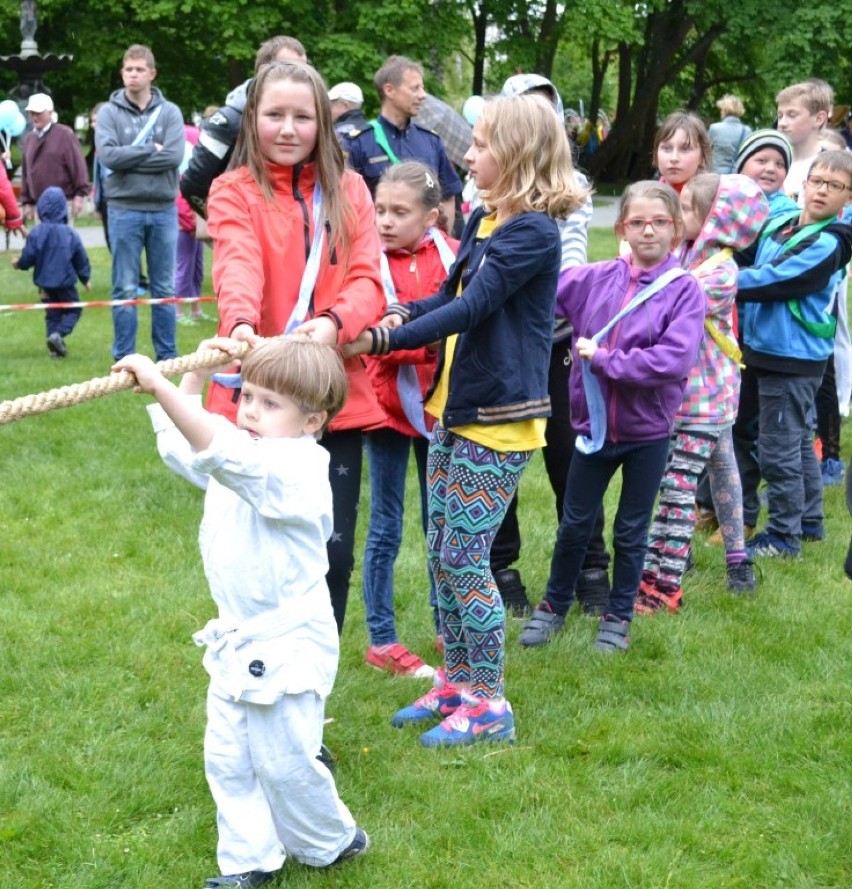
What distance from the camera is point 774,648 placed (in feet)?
16.3

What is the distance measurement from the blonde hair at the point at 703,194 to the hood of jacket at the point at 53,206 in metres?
7.71

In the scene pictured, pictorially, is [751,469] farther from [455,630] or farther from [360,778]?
[360,778]

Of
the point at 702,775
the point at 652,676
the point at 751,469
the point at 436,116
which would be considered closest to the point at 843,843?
the point at 702,775

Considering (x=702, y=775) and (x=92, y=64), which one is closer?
(x=702, y=775)

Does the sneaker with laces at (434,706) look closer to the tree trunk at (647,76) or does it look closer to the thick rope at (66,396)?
the thick rope at (66,396)

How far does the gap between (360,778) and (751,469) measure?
3.43 meters

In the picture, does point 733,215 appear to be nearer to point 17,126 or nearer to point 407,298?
point 407,298

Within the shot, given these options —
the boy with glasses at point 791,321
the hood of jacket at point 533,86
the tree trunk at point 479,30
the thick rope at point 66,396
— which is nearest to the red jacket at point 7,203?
the hood of jacket at point 533,86

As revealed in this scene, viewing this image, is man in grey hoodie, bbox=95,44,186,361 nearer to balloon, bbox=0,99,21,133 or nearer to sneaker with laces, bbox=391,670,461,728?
sneaker with laces, bbox=391,670,461,728

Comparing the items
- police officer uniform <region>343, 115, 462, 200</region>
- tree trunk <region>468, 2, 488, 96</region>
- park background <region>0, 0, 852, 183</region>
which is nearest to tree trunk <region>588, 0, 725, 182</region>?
park background <region>0, 0, 852, 183</region>

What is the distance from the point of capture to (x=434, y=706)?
14.1 feet

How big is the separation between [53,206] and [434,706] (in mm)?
8614

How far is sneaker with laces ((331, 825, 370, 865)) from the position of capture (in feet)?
11.2

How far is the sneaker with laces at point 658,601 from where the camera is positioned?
5.41 m
